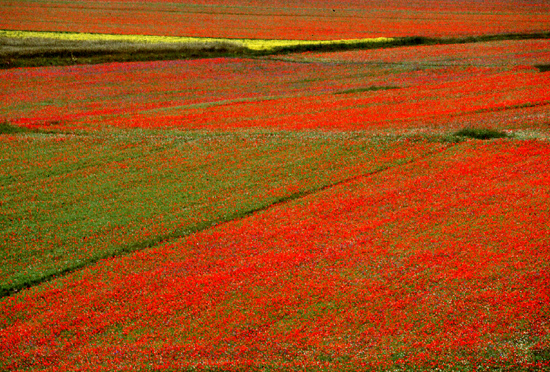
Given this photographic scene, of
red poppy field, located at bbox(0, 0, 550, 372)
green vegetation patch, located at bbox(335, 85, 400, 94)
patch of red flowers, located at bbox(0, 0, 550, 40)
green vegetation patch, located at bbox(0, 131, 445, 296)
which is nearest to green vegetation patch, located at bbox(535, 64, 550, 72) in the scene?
red poppy field, located at bbox(0, 0, 550, 372)

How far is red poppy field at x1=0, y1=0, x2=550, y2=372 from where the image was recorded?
1670 centimetres

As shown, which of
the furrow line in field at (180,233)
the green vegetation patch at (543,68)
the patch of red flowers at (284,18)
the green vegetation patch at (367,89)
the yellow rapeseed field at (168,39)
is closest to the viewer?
the furrow line in field at (180,233)

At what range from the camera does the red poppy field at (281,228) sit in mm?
16703

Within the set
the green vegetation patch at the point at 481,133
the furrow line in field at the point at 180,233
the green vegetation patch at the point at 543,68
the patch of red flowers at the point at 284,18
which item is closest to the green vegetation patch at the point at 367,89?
→ the green vegetation patch at the point at 543,68

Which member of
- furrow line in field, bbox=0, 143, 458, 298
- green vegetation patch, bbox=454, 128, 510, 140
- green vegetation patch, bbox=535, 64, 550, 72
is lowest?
furrow line in field, bbox=0, 143, 458, 298

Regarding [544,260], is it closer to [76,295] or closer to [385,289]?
[385,289]

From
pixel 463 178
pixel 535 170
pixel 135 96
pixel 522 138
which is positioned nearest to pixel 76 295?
pixel 463 178

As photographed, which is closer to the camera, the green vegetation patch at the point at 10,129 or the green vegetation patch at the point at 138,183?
the green vegetation patch at the point at 138,183

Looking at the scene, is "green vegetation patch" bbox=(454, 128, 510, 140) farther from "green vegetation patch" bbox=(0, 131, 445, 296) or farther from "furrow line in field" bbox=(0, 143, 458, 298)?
"furrow line in field" bbox=(0, 143, 458, 298)

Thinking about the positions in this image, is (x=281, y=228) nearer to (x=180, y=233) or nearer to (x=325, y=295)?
(x=180, y=233)

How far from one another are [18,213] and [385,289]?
17.6 m

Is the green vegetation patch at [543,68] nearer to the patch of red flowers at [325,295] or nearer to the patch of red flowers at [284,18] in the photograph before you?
the patch of red flowers at [284,18]

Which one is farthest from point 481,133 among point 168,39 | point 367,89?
point 168,39

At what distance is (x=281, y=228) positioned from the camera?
2425 cm
